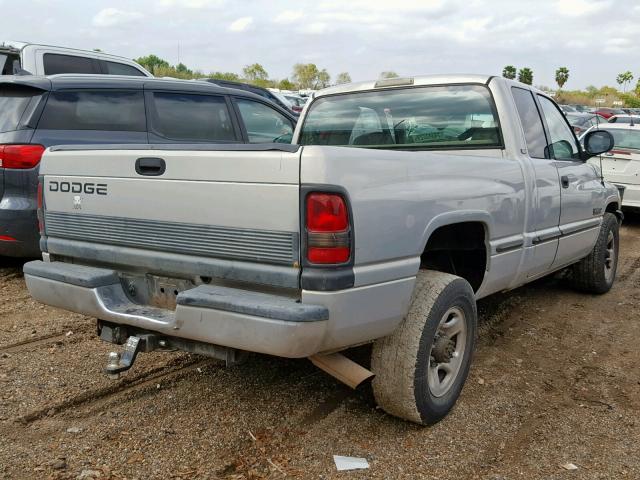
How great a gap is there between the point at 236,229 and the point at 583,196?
3338mm

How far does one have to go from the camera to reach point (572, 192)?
475cm

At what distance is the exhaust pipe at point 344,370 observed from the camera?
9.54ft

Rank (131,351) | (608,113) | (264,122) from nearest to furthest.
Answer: (131,351)
(264,122)
(608,113)

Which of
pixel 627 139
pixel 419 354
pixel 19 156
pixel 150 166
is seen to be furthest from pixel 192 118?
pixel 627 139

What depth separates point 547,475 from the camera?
9.36 feet

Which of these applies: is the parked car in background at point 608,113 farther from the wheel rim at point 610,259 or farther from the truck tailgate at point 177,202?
the truck tailgate at point 177,202

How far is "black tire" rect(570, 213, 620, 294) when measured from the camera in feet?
18.5

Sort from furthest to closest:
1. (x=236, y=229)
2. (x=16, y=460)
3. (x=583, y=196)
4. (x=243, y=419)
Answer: (x=583, y=196) < (x=243, y=419) < (x=16, y=460) < (x=236, y=229)

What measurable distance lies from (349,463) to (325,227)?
3.79 ft

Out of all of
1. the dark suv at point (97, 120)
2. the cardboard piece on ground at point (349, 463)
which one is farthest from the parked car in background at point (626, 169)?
the cardboard piece on ground at point (349, 463)

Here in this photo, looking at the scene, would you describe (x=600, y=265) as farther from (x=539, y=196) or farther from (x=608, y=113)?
(x=608, y=113)

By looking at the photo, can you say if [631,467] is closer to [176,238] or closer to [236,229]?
[236,229]

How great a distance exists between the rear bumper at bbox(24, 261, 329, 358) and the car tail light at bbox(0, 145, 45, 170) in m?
2.42

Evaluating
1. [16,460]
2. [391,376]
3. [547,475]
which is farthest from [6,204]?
[547,475]
